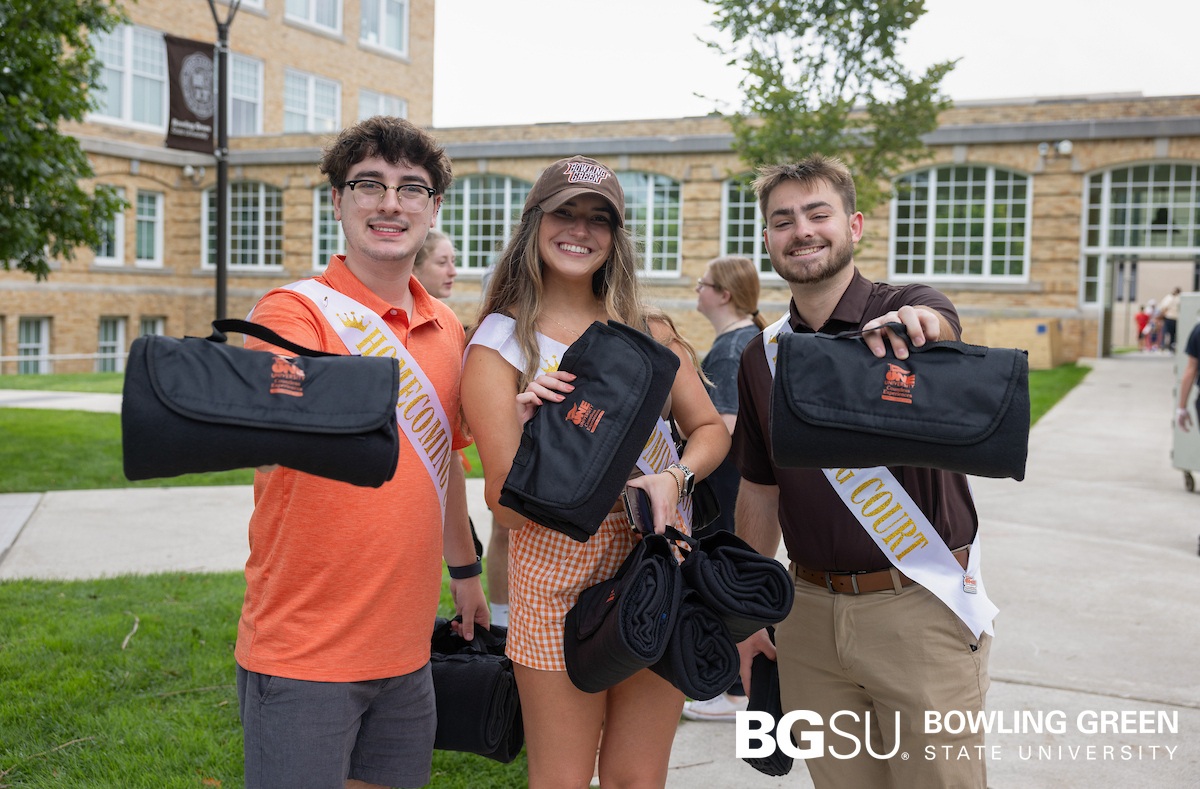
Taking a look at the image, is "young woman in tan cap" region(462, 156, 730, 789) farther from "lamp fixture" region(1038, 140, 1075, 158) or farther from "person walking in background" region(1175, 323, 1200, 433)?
"lamp fixture" region(1038, 140, 1075, 158)

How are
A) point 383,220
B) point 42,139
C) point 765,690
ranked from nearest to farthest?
Answer: point 383,220, point 765,690, point 42,139

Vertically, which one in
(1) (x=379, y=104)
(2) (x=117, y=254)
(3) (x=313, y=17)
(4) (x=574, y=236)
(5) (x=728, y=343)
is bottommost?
(5) (x=728, y=343)

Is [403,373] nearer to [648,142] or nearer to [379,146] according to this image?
[379,146]

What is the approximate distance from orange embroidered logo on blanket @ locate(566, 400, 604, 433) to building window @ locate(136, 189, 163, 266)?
95.9 ft

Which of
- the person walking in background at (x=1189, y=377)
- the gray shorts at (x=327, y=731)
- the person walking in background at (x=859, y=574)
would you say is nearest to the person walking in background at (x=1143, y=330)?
the person walking in background at (x=1189, y=377)

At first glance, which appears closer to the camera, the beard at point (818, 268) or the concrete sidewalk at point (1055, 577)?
the beard at point (818, 268)

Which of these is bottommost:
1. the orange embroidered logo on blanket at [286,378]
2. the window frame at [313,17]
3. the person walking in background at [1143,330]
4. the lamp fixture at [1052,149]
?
the orange embroidered logo on blanket at [286,378]

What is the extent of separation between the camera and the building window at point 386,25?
35188 mm

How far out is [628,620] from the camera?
2086 mm

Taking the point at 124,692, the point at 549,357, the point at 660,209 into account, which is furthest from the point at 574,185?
the point at 660,209

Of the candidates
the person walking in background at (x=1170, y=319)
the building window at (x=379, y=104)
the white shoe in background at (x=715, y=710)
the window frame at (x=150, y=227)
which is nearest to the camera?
the white shoe in background at (x=715, y=710)

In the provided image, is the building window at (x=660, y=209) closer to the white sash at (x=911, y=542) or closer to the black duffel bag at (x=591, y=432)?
the white sash at (x=911, y=542)

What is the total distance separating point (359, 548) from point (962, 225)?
21798mm

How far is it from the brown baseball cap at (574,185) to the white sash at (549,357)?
0.32 meters
